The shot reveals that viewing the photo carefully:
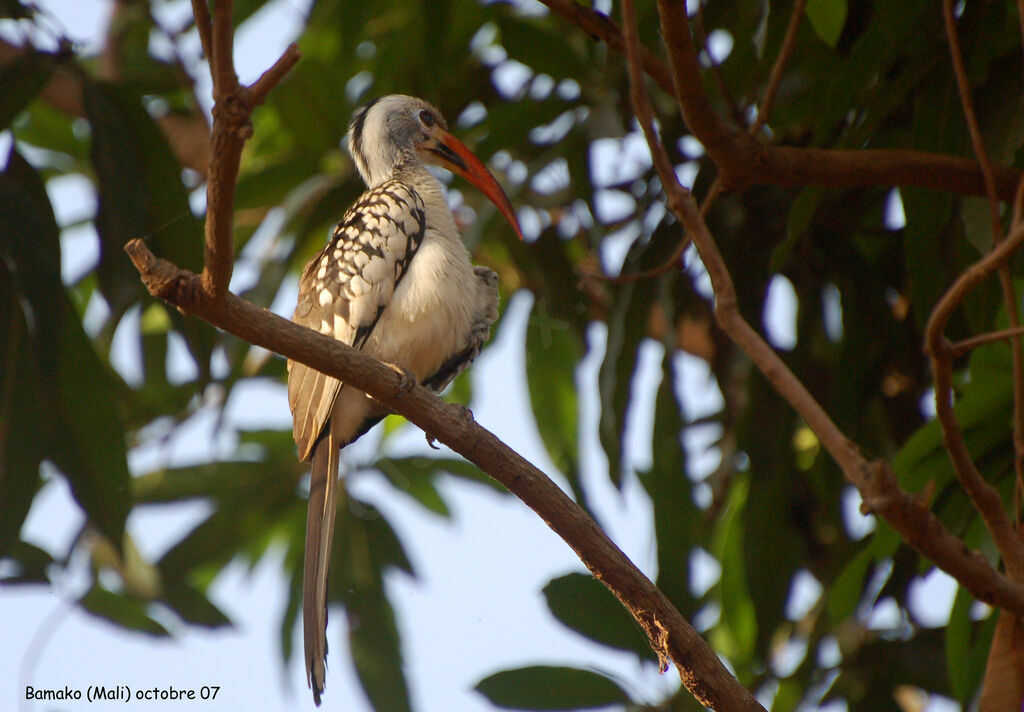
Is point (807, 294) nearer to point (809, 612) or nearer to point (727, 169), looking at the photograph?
point (809, 612)

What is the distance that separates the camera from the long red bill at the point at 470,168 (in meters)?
2.80

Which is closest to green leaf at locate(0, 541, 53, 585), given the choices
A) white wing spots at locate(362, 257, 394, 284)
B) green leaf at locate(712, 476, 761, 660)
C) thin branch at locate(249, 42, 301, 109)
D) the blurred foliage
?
the blurred foliage

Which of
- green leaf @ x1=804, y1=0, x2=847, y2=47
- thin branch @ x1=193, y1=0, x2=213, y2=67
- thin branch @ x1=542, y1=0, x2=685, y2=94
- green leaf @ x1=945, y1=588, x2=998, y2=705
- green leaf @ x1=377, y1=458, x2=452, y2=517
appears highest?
green leaf @ x1=377, y1=458, x2=452, y2=517

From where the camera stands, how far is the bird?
2.30 metres

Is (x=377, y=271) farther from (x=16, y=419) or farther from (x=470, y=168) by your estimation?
(x=16, y=419)

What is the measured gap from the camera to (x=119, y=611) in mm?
3432

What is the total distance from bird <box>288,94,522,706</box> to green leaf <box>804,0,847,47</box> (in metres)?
0.89

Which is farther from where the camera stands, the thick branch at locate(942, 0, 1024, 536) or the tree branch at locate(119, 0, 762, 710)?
the thick branch at locate(942, 0, 1024, 536)

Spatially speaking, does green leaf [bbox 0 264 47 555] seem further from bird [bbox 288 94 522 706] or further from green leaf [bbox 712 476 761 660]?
green leaf [bbox 712 476 761 660]

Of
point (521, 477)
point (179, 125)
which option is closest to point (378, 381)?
point (521, 477)

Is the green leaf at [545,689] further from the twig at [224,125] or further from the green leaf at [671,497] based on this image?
the twig at [224,125]

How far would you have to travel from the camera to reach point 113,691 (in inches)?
106

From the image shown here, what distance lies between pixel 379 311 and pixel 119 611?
1696 mm

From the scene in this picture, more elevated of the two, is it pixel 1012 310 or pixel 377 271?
pixel 377 271
